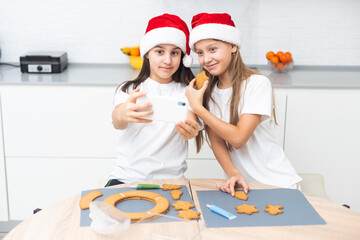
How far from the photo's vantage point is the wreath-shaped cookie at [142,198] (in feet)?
4.05

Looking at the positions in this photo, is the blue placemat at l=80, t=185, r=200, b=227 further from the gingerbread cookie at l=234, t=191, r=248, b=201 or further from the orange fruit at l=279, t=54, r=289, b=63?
the orange fruit at l=279, t=54, r=289, b=63

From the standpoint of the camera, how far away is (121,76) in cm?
266

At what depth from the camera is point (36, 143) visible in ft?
8.27

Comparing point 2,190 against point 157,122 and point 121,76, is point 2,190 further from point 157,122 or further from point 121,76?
point 157,122

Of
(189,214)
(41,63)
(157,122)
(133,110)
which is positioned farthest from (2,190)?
(189,214)

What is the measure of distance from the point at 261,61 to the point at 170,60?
4.61 ft

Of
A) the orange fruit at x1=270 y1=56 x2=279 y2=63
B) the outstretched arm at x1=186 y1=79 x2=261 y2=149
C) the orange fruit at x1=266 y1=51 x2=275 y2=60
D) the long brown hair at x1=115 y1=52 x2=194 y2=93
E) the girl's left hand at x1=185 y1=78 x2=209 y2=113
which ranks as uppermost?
the orange fruit at x1=266 y1=51 x2=275 y2=60

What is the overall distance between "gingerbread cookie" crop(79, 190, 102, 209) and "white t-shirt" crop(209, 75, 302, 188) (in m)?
0.65

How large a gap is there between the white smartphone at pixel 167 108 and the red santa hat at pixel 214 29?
41 cm

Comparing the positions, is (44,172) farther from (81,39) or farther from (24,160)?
(81,39)

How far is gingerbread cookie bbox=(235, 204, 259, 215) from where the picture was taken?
1278 mm

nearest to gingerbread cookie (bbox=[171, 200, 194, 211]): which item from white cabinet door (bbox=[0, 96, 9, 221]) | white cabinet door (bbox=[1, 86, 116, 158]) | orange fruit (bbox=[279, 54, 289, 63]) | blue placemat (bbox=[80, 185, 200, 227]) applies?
blue placemat (bbox=[80, 185, 200, 227])

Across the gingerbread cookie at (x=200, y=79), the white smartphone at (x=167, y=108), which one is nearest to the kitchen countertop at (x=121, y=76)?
the gingerbread cookie at (x=200, y=79)

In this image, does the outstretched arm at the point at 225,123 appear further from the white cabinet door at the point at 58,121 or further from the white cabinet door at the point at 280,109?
the white cabinet door at the point at 58,121
